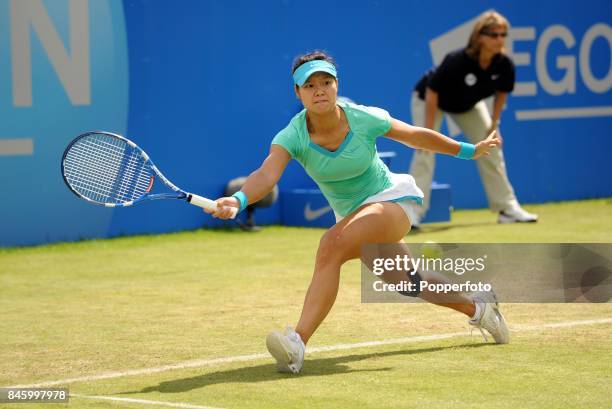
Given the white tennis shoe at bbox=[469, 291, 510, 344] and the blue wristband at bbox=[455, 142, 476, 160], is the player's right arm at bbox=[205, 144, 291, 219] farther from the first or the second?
the white tennis shoe at bbox=[469, 291, 510, 344]

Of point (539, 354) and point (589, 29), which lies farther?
point (589, 29)

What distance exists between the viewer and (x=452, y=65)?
439 inches

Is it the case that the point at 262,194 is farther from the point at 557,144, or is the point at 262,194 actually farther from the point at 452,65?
the point at 557,144

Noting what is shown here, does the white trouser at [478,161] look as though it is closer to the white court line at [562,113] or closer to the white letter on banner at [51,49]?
the white court line at [562,113]

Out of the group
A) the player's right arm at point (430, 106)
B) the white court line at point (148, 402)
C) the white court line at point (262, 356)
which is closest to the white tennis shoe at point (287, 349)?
the white court line at point (262, 356)

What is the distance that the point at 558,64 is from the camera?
13.7 m

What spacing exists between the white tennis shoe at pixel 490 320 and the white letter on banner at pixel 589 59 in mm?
8206

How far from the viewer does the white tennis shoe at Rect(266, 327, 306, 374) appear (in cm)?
548

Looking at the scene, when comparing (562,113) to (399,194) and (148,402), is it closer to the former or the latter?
(399,194)

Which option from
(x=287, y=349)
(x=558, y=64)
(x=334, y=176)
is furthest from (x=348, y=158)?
(x=558, y=64)

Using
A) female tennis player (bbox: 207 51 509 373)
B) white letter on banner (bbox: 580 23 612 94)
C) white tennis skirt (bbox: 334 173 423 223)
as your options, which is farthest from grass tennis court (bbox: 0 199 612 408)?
white letter on banner (bbox: 580 23 612 94)

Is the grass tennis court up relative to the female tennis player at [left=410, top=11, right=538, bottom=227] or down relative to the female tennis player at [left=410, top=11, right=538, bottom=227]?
down

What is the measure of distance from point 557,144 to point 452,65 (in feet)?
10.4

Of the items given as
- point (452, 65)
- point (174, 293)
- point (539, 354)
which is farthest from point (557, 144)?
point (539, 354)
